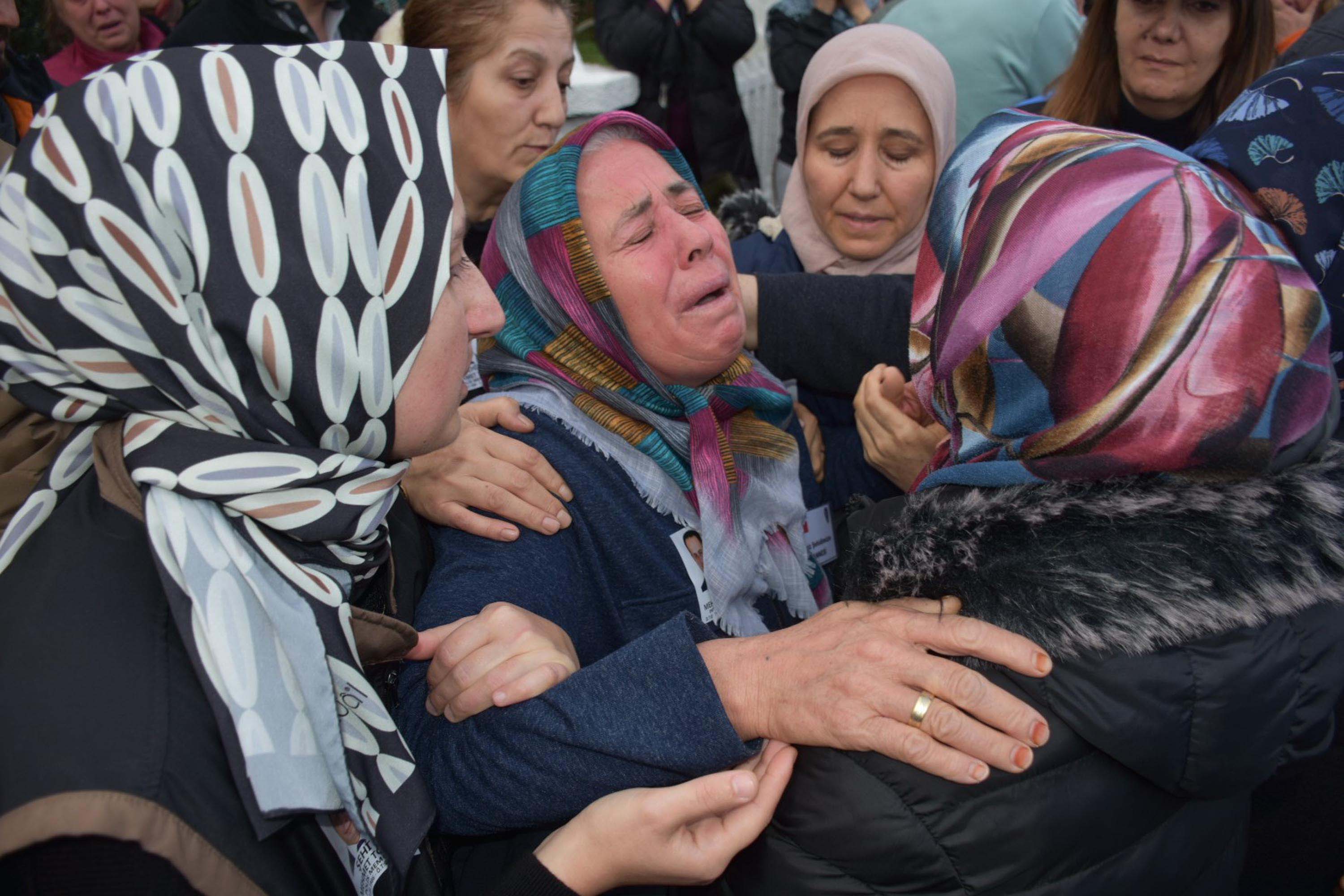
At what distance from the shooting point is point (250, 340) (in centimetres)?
108

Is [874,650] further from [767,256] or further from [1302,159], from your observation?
[767,256]

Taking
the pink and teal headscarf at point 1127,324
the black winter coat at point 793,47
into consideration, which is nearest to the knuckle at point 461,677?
the pink and teal headscarf at point 1127,324

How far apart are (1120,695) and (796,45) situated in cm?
420

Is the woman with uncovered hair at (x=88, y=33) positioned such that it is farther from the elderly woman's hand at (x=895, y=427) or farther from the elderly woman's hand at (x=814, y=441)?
the elderly woman's hand at (x=895, y=427)

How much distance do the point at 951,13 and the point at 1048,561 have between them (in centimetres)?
268

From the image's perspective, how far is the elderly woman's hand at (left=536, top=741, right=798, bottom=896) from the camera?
3.84 ft

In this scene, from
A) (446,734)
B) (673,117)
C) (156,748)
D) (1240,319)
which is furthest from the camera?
(673,117)

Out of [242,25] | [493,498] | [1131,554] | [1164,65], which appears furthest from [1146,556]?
[242,25]

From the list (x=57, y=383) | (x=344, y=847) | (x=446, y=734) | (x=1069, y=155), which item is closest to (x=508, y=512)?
(x=446, y=734)

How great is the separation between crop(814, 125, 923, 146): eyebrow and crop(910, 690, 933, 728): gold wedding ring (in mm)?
1867

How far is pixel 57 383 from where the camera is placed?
3.47ft

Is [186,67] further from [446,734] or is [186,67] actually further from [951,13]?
[951,13]

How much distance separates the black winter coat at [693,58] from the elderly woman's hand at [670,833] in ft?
11.9

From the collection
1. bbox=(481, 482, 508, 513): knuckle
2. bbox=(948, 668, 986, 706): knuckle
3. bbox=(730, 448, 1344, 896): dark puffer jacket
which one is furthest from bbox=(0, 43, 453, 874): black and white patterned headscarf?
bbox=(948, 668, 986, 706): knuckle
